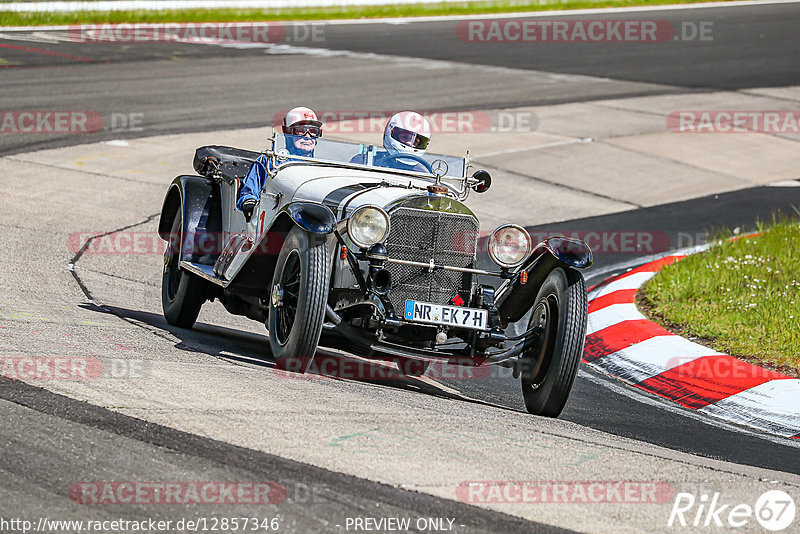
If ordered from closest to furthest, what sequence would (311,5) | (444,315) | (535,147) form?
1. (444,315)
2. (535,147)
3. (311,5)

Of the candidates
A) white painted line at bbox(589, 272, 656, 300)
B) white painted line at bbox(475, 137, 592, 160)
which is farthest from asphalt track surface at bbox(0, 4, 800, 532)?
white painted line at bbox(475, 137, 592, 160)

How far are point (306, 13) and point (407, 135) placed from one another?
2150cm

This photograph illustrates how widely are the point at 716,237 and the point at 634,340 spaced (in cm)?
371

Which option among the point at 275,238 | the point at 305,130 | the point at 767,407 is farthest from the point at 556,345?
the point at 305,130

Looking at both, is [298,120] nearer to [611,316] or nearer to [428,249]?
[428,249]

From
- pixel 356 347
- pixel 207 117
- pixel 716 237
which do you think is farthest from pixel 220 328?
pixel 207 117

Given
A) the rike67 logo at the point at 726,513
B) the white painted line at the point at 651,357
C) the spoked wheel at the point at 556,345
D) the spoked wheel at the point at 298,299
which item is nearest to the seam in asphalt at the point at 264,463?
the rike67 logo at the point at 726,513

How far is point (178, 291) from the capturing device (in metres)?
7.71

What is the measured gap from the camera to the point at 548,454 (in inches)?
182

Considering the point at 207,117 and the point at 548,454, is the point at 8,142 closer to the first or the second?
the point at 207,117

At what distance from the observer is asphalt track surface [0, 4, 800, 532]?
4.04 m

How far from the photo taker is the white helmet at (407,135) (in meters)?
7.36

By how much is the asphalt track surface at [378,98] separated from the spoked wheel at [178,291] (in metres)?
0.19

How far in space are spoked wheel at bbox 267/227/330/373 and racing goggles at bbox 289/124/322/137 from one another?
167 centimetres
